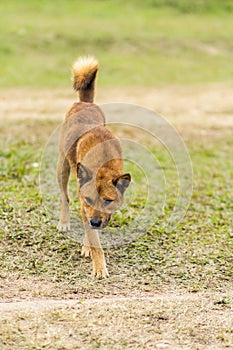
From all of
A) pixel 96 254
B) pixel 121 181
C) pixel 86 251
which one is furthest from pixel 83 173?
pixel 86 251

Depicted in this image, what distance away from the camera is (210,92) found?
1600cm

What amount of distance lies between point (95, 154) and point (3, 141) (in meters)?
4.66

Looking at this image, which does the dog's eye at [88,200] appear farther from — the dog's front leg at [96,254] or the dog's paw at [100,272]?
the dog's paw at [100,272]

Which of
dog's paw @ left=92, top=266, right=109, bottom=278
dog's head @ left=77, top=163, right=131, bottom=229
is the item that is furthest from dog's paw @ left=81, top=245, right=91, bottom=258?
dog's head @ left=77, top=163, right=131, bottom=229

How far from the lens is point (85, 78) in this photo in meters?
6.69

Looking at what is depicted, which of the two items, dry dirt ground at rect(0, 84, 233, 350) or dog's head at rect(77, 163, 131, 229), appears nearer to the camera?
dry dirt ground at rect(0, 84, 233, 350)

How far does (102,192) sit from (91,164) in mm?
295

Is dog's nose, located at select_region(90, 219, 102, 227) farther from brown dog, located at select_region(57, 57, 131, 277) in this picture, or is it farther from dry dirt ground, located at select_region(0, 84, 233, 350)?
dry dirt ground, located at select_region(0, 84, 233, 350)

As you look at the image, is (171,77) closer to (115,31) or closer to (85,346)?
(115,31)

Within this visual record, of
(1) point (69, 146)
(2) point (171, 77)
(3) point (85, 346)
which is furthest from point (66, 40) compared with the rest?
(3) point (85, 346)

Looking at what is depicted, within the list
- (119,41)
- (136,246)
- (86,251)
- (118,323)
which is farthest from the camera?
(119,41)

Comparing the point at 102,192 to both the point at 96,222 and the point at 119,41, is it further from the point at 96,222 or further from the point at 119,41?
the point at 119,41

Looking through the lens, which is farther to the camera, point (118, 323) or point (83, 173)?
point (83, 173)

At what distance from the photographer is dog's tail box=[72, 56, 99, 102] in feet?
22.0
